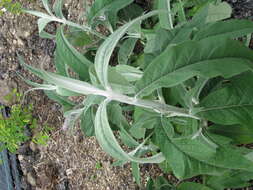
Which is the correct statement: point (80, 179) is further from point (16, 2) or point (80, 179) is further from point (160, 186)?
point (16, 2)

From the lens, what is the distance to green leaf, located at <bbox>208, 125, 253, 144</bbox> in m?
1.12

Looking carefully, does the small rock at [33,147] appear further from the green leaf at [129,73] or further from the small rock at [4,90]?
the green leaf at [129,73]

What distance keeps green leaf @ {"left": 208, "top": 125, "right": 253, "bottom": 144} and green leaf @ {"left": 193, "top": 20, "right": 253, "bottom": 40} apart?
1.13 feet

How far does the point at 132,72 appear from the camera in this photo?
113cm

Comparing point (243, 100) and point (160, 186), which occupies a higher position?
point (243, 100)

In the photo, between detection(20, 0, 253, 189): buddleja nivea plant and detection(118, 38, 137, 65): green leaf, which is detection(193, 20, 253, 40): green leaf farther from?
detection(118, 38, 137, 65): green leaf

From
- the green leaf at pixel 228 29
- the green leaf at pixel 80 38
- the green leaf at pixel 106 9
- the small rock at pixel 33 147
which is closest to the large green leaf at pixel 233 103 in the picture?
the green leaf at pixel 228 29

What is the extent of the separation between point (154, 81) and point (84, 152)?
1297 mm

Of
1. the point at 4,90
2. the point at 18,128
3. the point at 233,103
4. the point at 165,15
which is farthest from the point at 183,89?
the point at 4,90

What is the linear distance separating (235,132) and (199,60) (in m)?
0.42

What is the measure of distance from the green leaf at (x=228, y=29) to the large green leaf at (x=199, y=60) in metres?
0.10

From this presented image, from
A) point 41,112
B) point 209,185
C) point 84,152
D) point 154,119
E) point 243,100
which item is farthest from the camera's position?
point 41,112

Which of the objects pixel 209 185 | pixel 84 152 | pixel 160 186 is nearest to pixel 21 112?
pixel 84 152

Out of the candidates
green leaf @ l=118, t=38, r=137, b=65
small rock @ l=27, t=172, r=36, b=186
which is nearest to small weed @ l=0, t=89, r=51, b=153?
small rock @ l=27, t=172, r=36, b=186
